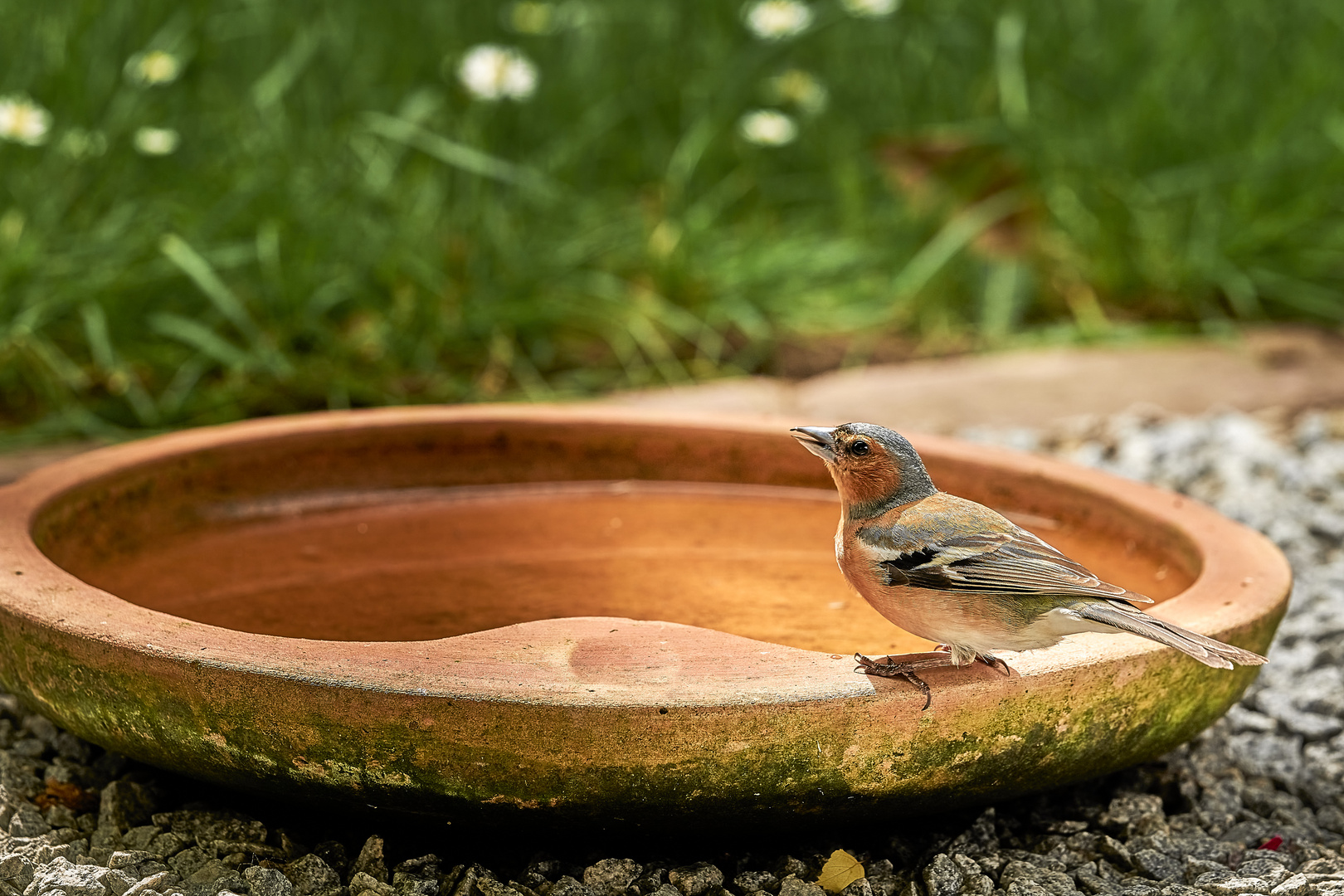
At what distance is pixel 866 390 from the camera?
3.67 meters

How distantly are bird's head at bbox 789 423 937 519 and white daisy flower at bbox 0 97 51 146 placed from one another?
2592mm

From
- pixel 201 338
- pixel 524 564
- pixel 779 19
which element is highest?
pixel 779 19

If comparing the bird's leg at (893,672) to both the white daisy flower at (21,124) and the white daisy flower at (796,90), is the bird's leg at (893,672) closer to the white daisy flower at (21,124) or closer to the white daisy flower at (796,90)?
the white daisy flower at (21,124)

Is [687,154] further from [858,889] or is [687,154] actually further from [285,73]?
[858,889]

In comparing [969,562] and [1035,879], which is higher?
[969,562]

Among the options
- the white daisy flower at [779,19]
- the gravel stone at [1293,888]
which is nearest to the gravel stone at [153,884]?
the gravel stone at [1293,888]

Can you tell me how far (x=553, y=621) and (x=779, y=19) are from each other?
328 cm

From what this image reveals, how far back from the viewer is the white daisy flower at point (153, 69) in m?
3.42

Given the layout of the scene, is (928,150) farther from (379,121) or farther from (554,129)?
(379,121)

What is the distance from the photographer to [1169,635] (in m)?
1.29

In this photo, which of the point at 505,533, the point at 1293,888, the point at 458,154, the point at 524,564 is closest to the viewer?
the point at 1293,888

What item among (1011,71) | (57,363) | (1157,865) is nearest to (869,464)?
(1157,865)

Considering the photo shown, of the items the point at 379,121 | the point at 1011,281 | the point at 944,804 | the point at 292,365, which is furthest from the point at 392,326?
the point at 944,804

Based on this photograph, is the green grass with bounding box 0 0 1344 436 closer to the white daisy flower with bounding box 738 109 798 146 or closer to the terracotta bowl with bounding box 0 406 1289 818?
the white daisy flower with bounding box 738 109 798 146
